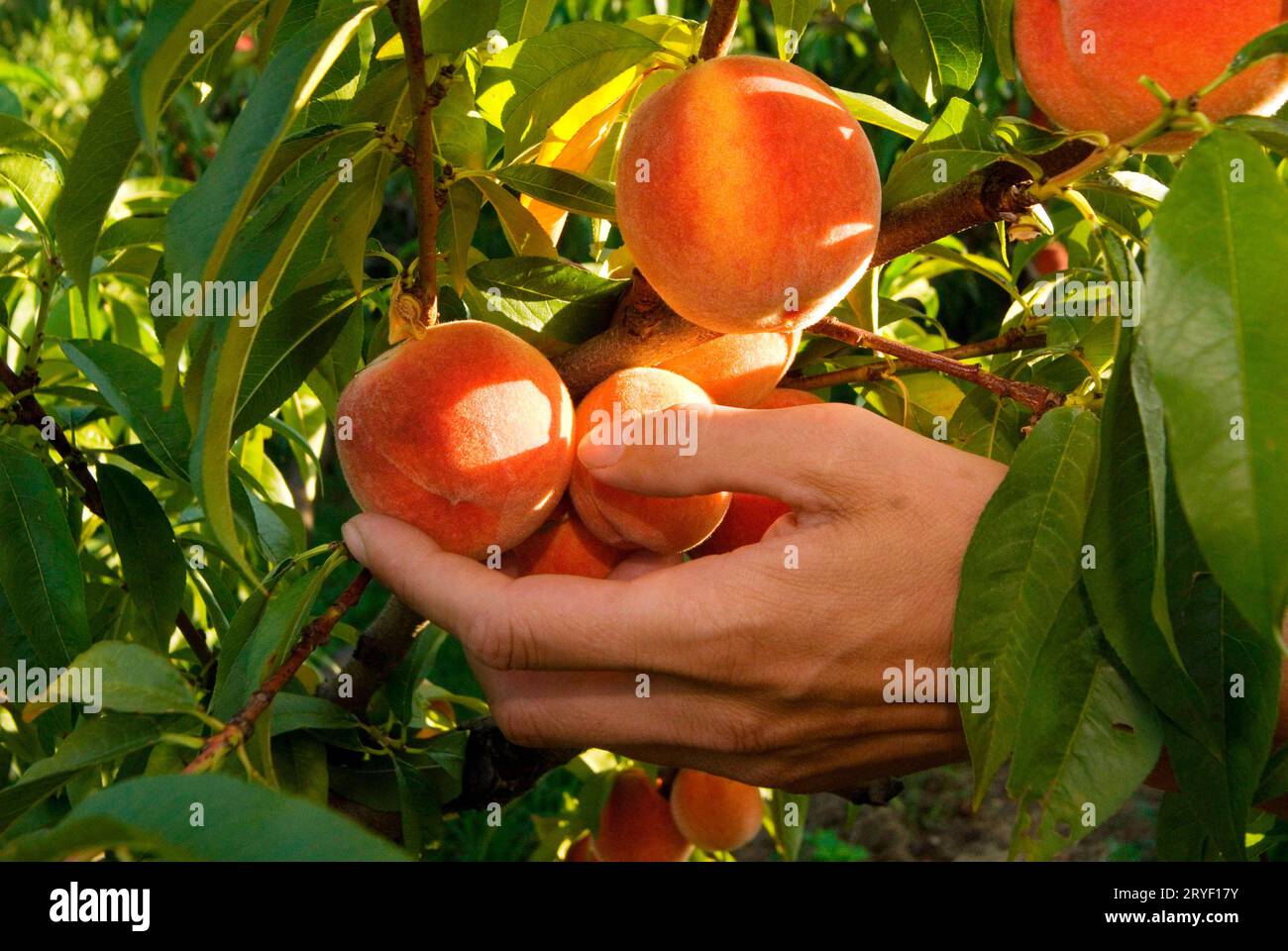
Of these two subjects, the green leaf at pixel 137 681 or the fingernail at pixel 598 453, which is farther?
the fingernail at pixel 598 453

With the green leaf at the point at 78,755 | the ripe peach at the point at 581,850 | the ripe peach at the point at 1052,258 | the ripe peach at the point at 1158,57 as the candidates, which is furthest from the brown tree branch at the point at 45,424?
the ripe peach at the point at 1052,258

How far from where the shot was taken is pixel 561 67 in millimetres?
666

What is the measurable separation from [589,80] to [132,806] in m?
0.46

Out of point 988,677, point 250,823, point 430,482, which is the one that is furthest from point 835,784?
point 250,823

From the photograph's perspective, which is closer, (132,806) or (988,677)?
(132,806)

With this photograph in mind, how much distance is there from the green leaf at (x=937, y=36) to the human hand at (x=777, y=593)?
0.25 meters

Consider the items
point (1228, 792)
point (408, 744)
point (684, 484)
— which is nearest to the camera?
point (1228, 792)

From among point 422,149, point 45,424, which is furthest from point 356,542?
point 45,424

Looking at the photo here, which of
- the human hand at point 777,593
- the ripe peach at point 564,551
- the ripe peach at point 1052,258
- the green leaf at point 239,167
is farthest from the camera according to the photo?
the ripe peach at point 1052,258

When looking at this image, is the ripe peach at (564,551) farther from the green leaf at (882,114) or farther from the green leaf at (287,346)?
the green leaf at (882,114)

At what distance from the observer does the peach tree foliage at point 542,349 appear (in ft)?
1.36

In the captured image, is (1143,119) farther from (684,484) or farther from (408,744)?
(408,744)

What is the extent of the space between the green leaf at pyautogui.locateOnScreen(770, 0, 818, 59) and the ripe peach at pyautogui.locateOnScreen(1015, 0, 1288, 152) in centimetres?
18

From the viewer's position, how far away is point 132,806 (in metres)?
0.39
